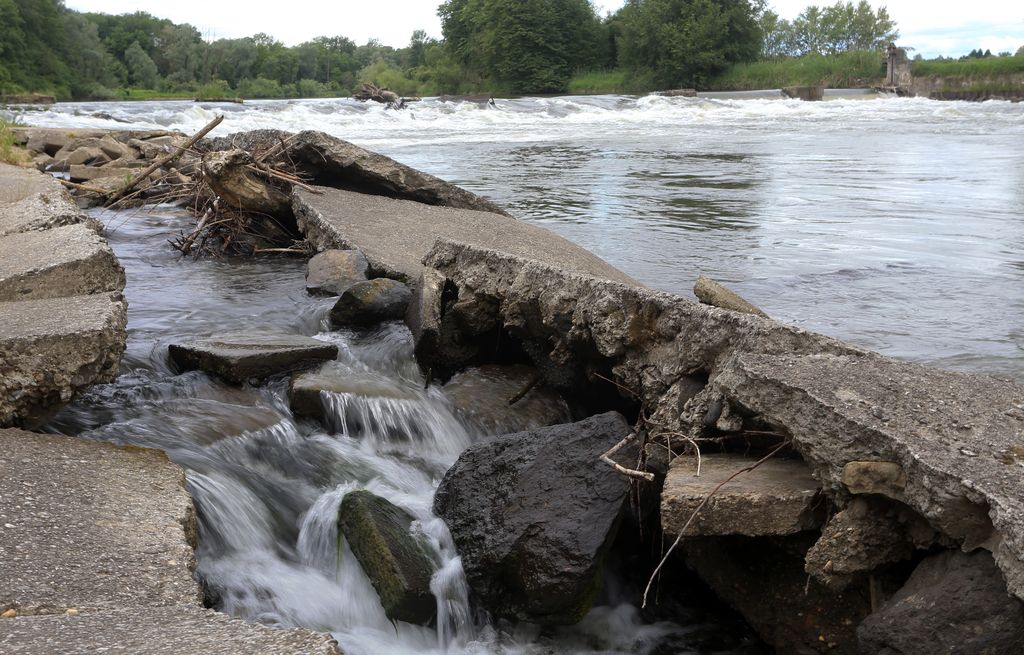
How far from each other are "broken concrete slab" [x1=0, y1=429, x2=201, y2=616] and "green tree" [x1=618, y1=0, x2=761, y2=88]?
57.4m

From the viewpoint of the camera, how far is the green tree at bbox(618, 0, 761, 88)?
56562 millimetres

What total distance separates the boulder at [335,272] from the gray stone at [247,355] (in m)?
1.12

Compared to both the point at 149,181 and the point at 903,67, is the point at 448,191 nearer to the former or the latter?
the point at 149,181

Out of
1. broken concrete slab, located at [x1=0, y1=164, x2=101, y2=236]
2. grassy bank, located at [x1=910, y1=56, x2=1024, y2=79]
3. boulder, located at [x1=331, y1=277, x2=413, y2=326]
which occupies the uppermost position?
grassy bank, located at [x1=910, y1=56, x2=1024, y2=79]

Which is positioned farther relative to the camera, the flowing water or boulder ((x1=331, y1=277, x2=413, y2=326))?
boulder ((x1=331, y1=277, x2=413, y2=326))

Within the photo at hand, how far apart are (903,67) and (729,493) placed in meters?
46.3

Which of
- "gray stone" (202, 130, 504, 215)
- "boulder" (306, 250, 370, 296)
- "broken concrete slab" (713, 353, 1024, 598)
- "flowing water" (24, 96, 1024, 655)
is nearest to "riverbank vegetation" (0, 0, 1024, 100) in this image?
"flowing water" (24, 96, 1024, 655)

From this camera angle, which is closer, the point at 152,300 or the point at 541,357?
the point at 541,357

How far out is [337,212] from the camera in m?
6.94

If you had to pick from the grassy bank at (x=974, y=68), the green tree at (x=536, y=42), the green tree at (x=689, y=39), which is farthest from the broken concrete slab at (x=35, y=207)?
the green tree at (x=536, y=42)

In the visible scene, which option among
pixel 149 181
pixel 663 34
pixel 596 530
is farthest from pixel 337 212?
pixel 663 34

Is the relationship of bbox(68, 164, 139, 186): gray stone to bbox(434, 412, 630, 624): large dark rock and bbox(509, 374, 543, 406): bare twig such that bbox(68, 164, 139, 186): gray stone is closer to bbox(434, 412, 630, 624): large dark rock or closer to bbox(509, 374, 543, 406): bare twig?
bbox(509, 374, 543, 406): bare twig

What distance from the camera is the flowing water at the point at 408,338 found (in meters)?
2.94

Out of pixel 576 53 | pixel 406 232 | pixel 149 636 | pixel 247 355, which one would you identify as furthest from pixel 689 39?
pixel 149 636
